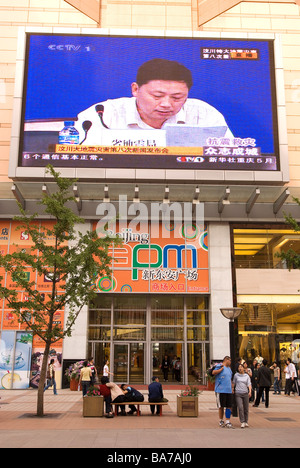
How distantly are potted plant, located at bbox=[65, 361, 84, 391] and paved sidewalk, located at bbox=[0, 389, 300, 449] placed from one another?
4458mm

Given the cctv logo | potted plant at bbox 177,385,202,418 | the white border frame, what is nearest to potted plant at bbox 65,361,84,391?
potted plant at bbox 177,385,202,418

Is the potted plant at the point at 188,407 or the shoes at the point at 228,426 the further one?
the potted plant at the point at 188,407

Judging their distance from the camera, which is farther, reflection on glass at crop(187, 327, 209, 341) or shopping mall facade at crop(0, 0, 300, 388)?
reflection on glass at crop(187, 327, 209, 341)

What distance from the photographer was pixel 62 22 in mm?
28328

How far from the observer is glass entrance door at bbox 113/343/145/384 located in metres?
24.6

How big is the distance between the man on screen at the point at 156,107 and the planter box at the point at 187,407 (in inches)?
569

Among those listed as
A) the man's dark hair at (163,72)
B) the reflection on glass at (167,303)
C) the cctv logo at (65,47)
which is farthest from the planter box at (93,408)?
the cctv logo at (65,47)

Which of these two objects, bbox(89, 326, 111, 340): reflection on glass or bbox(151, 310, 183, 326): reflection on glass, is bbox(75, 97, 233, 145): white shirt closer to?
bbox(151, 310, 183, 326): reflection on glass

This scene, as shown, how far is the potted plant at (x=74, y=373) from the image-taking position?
21703mm

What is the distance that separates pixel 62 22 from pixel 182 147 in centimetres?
1198

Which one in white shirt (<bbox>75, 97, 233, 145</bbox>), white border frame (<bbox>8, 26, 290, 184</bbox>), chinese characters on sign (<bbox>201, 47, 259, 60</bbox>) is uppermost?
chinese characters on sign (<bbox>201, 47, 259, 60</bbox>)

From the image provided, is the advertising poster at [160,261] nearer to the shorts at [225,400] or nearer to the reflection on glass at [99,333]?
the reflection on glass at [99,333]

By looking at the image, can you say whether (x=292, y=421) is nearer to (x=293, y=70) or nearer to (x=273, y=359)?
(x=273, y=359)

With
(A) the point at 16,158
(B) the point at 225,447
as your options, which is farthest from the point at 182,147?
(B) the point at 225,447
